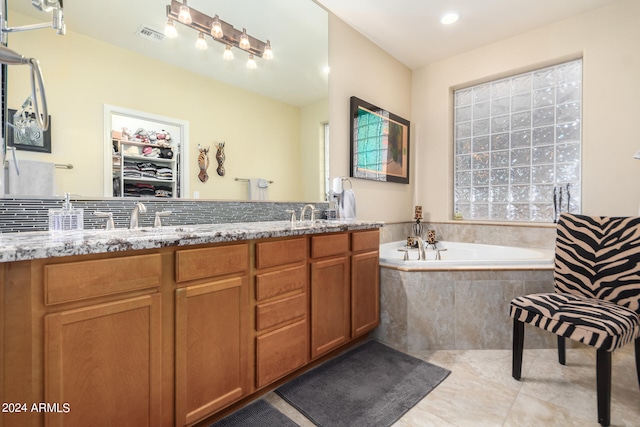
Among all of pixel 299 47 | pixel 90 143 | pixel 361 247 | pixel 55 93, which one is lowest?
pixel 361 247

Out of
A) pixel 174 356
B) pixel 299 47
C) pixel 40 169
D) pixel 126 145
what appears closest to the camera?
pixel 174 356

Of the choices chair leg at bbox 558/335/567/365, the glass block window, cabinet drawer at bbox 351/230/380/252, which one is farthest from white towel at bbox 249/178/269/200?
the glass block window

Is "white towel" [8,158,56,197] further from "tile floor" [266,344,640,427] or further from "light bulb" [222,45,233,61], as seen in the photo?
"tile floor" [266,344,640,427]

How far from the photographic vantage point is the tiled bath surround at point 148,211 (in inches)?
50.1

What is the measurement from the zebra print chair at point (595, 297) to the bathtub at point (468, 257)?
0.90ft

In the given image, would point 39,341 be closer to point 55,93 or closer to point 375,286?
point 55,93

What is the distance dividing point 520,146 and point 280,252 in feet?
9.11

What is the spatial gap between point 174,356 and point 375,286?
4.79ft

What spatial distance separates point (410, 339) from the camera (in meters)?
2.19

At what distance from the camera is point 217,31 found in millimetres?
1931

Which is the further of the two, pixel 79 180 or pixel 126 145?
pixel 126 145

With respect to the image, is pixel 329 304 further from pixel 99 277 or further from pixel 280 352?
pixel 99 277

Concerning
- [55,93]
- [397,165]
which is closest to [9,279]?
[55,93]

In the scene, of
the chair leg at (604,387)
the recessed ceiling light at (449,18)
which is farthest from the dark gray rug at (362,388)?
the recessed ceiling light at (449,18)
